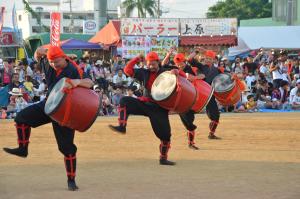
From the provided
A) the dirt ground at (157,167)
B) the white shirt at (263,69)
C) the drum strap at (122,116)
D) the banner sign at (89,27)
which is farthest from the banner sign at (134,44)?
the drum strap at (122,116)

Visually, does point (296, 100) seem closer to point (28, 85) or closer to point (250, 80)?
point (250, 80)

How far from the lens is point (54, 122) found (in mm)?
6301

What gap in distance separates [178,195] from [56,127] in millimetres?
1521

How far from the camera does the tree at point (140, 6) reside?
2213 inches

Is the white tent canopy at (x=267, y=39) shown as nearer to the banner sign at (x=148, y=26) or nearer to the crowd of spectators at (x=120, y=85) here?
the banner sign at (x=148, y=26)

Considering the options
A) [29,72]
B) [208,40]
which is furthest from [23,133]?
[208,40]

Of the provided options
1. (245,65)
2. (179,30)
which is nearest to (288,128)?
(245,65)

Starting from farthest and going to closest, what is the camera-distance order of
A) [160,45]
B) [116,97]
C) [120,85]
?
1. [160,45]
2. [120,85]
3. [116,97]

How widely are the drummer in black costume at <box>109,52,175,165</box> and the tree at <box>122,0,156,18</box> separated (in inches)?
1888

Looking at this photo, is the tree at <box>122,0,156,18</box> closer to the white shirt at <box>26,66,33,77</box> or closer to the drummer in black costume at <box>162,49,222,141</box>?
the white shirt at <box>26,66,33,77</box>

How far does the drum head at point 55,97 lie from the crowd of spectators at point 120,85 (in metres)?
8.22

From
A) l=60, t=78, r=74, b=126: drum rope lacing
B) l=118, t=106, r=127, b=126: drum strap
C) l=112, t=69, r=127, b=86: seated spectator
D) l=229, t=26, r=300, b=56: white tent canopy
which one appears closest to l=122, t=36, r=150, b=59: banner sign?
l=112, t=69, r=127, b=86: seated spectator

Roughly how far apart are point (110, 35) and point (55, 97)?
19552 mm

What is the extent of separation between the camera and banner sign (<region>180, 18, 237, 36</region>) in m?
24.2
